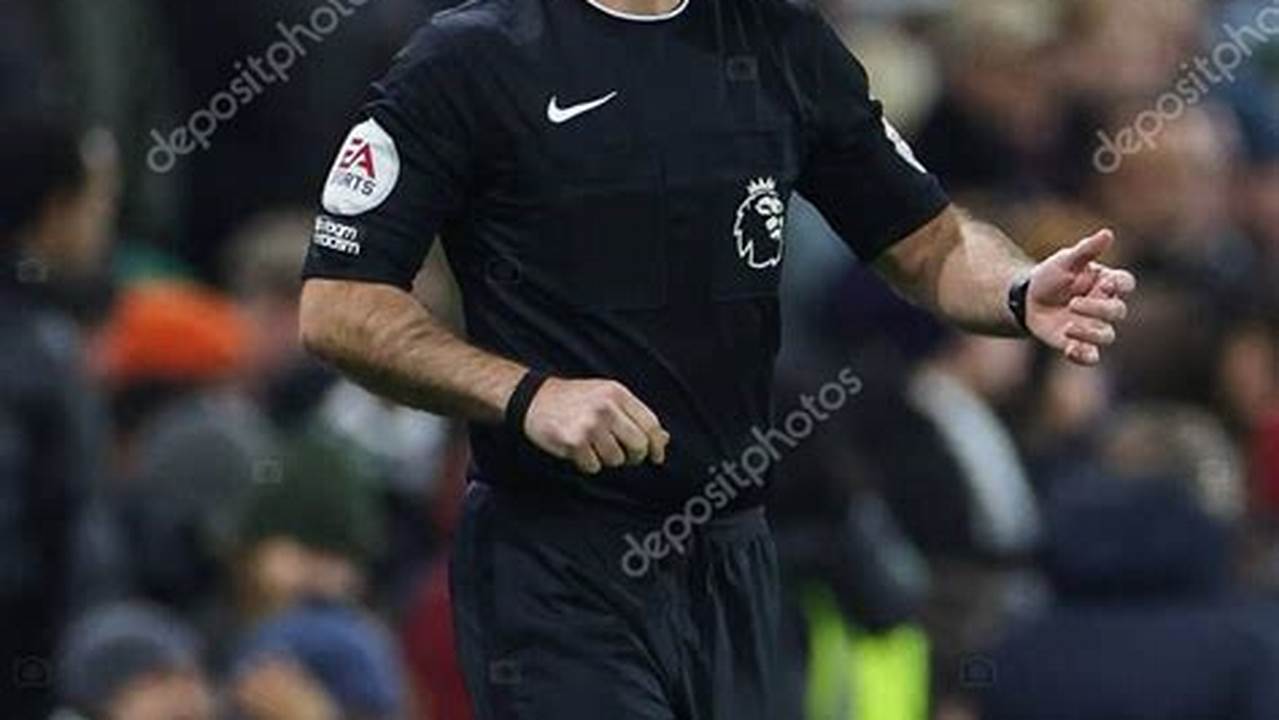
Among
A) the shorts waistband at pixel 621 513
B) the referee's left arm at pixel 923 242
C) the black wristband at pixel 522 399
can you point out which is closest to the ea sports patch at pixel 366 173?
the black wristband at pixel 522 399

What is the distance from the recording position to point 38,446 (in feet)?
31.9

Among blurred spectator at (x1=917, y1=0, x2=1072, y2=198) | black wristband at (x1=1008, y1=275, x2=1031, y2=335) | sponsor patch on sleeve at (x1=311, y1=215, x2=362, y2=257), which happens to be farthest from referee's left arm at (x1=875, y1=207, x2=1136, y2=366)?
blurred spectator at (x1=917, y1=0, x2=1072, y2=198)

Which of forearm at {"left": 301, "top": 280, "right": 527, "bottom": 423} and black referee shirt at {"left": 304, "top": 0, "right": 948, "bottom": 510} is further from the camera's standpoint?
black referee shirt at {"left": 304, "top": 0, "right": 948, "bottom": 510}

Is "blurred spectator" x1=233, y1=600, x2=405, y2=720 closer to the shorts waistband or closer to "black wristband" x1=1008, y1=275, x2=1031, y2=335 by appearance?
the shorts waistband

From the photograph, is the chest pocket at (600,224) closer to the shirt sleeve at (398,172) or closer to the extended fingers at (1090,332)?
the shirt sleeve at (398,172)

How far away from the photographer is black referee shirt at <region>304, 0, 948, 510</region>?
675 centimetres

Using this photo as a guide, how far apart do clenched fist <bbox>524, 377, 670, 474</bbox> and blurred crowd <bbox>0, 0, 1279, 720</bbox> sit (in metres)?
0.99

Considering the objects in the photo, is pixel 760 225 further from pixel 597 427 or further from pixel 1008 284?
pixel 597 427

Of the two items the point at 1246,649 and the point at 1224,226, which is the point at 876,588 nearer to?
the point at 1246,649

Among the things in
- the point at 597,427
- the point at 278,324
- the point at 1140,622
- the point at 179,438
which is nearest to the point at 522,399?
the point at 597,427

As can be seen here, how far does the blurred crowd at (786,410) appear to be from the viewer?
30.2 ft

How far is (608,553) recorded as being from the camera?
6875mm

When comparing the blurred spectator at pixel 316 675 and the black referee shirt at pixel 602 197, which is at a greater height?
the black referee shirt at pixel 602 197

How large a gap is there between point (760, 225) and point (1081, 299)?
0.52 m
